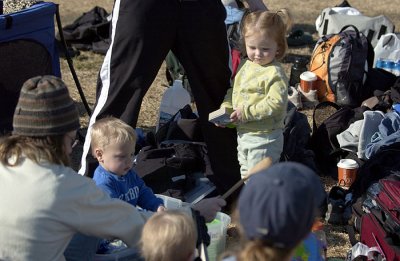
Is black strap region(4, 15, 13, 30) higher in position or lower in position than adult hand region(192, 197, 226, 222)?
higher

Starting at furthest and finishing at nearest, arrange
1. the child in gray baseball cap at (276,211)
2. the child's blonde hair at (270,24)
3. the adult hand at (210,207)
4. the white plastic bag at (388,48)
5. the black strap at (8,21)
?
the white plastic bag at (388,48)
the black strap at (8,21)
the child's blonde hair at (270,24)
the adult hand at (210,207)
the child in gray baseball cap at (276,211)

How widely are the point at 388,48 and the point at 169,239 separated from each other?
4.27 m

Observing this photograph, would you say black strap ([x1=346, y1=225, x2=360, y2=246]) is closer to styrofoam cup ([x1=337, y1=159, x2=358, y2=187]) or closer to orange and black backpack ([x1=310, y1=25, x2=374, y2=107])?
styrofoam cup ([x1=337, y1=159, x2=358, y2=187])

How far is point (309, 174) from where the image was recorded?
207cm

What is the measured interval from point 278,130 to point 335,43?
2.19 meters

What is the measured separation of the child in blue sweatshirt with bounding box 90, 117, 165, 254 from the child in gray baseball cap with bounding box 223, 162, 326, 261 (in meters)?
1.19

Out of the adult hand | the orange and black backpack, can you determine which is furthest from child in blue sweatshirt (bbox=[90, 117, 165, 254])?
the orange and black backpack

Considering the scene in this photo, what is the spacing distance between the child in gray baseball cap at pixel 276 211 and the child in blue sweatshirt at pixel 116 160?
119 cm

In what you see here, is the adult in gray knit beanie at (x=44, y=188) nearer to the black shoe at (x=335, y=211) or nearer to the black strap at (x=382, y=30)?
the black shoe at (x=335, y=211)

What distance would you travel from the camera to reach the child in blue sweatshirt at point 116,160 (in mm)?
3232

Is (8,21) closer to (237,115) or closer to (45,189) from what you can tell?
(237,115)

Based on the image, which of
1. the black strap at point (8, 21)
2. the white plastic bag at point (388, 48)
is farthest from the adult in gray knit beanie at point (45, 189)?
the white plastic bag at point (388, 48)

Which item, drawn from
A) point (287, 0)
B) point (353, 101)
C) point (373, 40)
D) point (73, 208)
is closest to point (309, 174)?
point (73, 208)

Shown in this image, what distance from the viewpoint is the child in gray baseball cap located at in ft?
6.44
